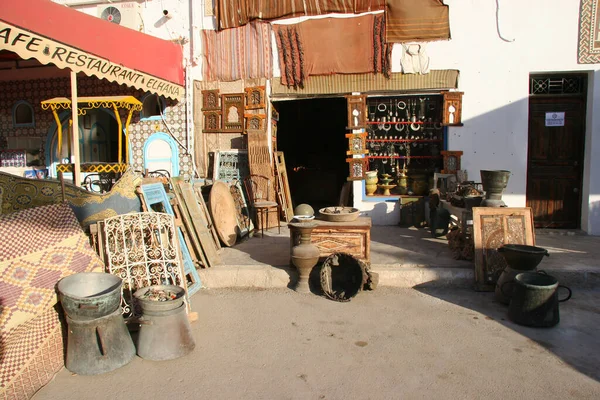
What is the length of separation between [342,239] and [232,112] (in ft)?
14.4

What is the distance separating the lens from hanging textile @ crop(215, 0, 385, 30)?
8.43m

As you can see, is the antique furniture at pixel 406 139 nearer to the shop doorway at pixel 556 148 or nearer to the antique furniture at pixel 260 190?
the shop doorway at pixel 556 148

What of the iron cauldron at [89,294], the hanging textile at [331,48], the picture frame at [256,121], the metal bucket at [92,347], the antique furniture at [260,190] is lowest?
the metal bucket at [92,347]

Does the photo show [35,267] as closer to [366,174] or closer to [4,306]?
[4,306]

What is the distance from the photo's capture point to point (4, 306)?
3434 mm

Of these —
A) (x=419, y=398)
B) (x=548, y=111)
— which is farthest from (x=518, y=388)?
(x=548, y=111)

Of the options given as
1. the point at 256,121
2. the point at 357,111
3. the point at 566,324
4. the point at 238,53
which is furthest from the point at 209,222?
the point at 566,324

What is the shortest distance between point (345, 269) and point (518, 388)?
2.73m

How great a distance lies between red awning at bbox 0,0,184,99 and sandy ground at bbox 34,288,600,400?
3586 millimetres

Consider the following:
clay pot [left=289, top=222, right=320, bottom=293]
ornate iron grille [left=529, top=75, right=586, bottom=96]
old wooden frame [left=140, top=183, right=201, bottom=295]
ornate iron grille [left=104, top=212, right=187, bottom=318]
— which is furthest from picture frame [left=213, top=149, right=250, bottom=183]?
ornate iron grille [left=529, top=75, right=586, bottom=96]

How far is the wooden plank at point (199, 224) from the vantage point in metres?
6.06

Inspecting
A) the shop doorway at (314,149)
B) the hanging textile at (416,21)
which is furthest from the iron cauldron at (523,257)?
the shop doorway at (314,149)

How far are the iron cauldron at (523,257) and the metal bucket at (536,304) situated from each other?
324 mm

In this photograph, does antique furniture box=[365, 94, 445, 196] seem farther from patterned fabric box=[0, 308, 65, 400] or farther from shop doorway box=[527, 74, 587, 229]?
patterned fabric box=[0, 308, 65, 400]
